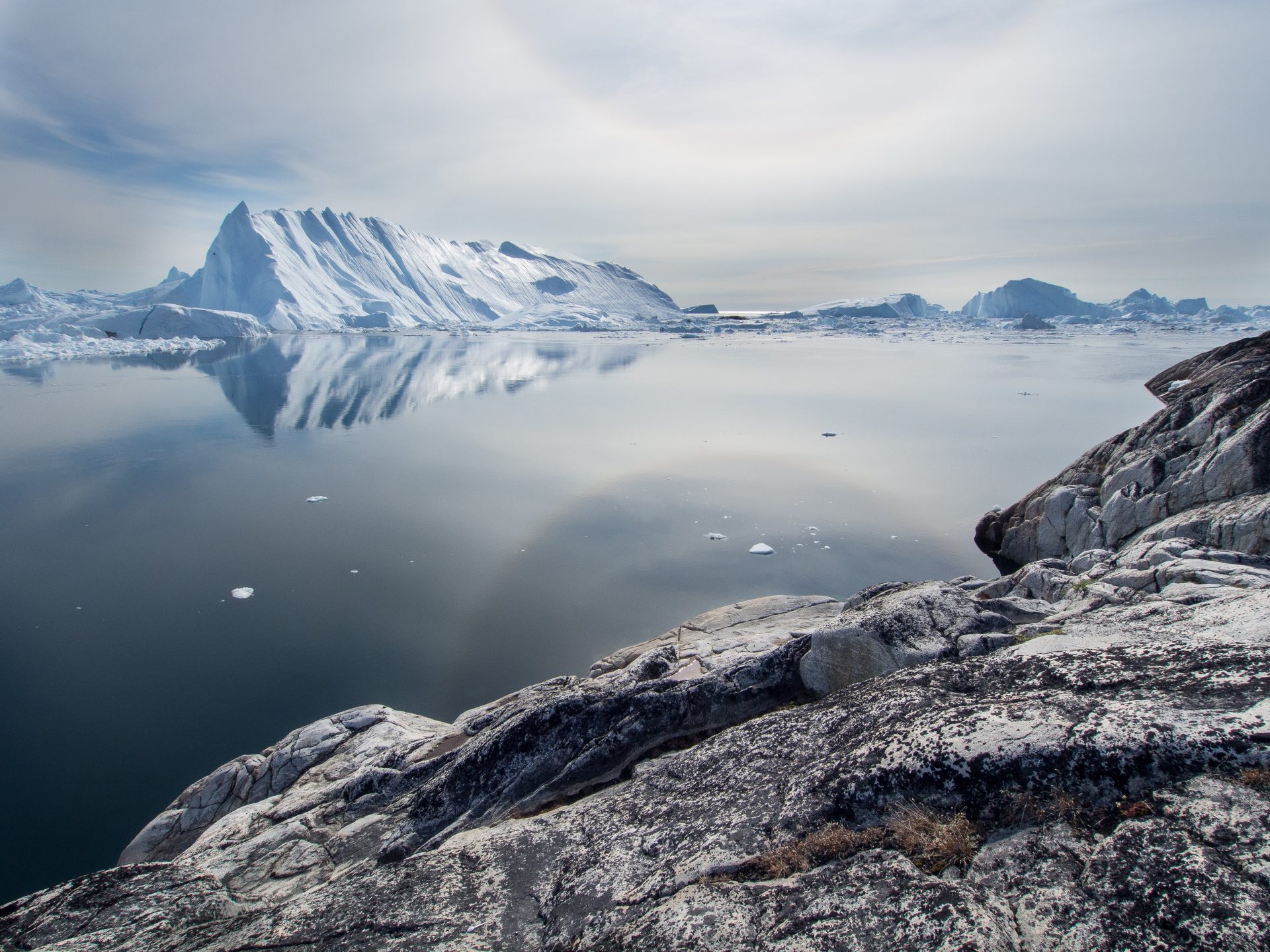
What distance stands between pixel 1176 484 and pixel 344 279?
150878 millimetres

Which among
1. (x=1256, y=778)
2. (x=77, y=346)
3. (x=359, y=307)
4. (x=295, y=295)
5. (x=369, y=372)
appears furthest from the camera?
(x=359, y=307)

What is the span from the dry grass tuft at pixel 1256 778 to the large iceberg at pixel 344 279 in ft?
404

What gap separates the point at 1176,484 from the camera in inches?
437

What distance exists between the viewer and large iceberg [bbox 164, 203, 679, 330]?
110 metres

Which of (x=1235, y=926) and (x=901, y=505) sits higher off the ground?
(x=1235, y=926)

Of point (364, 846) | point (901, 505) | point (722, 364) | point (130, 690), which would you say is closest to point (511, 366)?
point (722, 364)

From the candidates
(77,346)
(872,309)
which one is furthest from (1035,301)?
(77,346)

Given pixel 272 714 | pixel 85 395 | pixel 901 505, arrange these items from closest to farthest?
pixel 272 714, pixel 901 505, pixel 85 395

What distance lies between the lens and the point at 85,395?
131 ft

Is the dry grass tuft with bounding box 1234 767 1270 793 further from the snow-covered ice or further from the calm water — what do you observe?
the snow-covered ice

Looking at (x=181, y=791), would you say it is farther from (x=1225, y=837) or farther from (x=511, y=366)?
(x=511, y=366)

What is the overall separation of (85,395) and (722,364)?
5020cm

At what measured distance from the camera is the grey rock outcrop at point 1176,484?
959cm

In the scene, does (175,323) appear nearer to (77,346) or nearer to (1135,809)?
(77,346)
